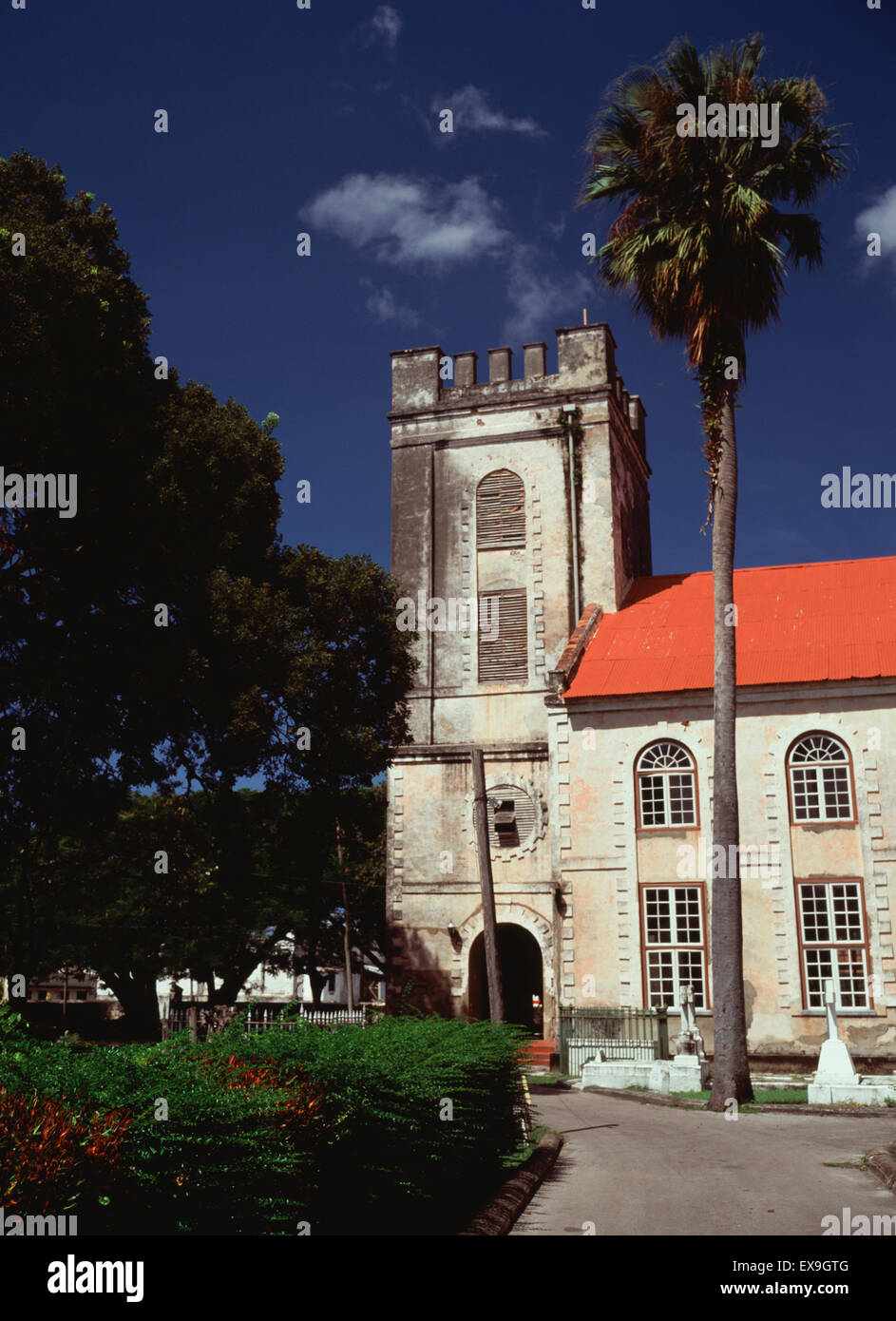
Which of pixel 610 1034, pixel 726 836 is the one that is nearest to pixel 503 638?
pixel 610 1034

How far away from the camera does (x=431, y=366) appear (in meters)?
38.0

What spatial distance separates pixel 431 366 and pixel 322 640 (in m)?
16.4

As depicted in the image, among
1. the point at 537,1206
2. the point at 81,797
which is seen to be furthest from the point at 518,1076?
the point at 81,797

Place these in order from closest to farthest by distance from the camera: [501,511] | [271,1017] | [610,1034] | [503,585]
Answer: [610,1034], [271,1017], [503,585], [501,511]

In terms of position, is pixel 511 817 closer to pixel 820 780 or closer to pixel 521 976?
pixel 521 976

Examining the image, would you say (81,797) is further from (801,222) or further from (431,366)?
(431,366)

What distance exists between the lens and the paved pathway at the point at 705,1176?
32.9 feet

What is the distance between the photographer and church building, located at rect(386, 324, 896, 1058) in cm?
2822

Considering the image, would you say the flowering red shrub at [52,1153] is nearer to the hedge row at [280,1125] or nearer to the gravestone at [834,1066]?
the hedge row at [280,1125]

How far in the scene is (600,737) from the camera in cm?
3109

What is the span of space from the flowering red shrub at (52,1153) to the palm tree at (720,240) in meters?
16.6

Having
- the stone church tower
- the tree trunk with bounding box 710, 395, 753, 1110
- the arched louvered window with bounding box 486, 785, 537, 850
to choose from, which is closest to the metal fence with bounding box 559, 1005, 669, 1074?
the stone church tower

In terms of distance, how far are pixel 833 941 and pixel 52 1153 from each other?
25.9 meters

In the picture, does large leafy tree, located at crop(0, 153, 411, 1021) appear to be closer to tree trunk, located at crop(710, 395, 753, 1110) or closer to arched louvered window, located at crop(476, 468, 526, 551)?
tree trunk, located at crop(710, 395, 753, 1110)
